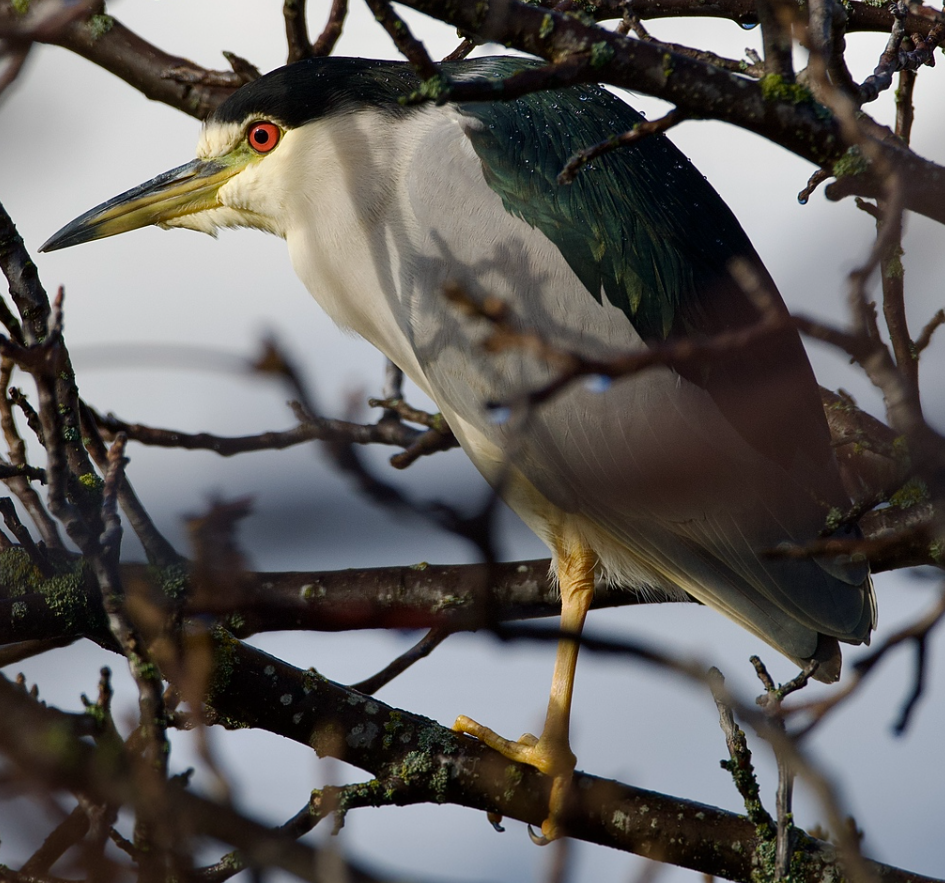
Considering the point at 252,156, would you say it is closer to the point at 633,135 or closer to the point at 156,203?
the point at 156,203

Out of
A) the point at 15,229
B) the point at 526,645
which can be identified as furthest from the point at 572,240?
the point at 526,645

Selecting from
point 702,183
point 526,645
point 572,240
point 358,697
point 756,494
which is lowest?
point 526,645

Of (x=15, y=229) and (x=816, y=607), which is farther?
(x=816, y=607)

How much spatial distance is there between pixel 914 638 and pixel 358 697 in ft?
3.66

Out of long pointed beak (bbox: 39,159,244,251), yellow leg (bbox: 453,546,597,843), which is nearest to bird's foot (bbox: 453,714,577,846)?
yellow leg (bbox: 453,546,597,843)

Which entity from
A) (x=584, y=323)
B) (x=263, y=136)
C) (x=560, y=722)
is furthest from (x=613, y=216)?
(x=560, y=722)

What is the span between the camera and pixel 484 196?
2375mm

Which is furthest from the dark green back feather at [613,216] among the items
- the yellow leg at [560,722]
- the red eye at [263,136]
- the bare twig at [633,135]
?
the bare twig at [633,135]

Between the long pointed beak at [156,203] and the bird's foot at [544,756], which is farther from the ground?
the long pointed beak at [156,203]

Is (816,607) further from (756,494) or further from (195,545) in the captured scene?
(195,545)

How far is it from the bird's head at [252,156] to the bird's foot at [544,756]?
137cm

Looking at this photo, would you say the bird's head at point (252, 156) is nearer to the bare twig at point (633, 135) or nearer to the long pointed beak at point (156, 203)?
the long pointed beak at point (156, 203)

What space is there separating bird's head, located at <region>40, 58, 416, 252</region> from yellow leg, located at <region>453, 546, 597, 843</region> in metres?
1.17

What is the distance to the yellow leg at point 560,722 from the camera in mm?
2143
